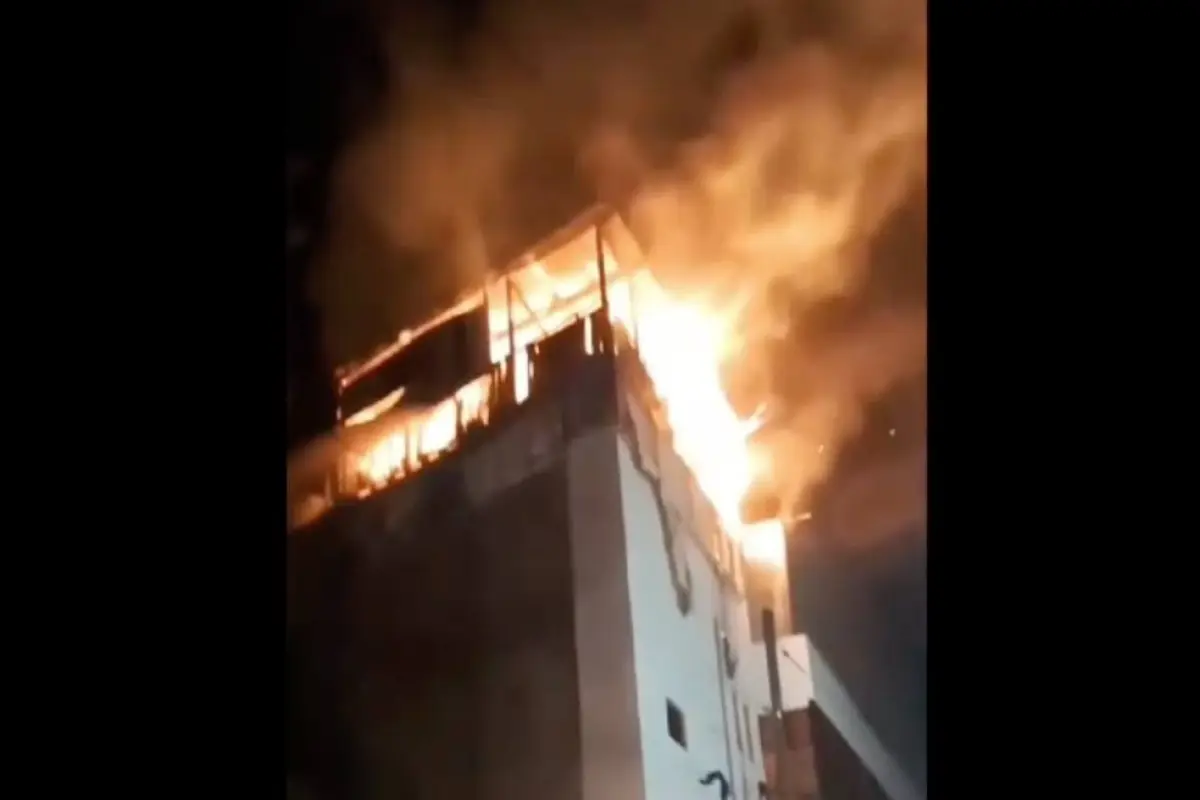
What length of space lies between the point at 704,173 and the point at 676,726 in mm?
475

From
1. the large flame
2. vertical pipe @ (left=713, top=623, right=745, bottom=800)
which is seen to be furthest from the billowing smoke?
vertical pipe @ (left=713, top=623, right=745, bottom=800)

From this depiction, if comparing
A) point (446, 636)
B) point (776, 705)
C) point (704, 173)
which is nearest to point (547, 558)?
point (446, 636)

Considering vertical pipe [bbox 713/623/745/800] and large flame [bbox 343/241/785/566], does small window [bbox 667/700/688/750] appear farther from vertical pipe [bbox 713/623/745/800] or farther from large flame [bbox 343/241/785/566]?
large flame [bbox 343/241/785/566]

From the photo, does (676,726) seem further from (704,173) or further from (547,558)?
(704,173)

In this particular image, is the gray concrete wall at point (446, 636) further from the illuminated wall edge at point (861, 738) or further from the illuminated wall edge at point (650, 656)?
the illuminated wall edge at point (861, 738)

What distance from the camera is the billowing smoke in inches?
48.9

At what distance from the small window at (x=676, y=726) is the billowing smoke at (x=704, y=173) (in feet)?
0.67

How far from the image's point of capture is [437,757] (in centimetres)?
128

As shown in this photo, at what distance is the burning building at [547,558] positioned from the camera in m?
1.22

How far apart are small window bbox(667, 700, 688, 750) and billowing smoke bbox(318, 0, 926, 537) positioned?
20 centimetres

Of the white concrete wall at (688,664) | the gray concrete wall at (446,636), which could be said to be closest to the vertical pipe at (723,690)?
the white concrete wall at (688,664)

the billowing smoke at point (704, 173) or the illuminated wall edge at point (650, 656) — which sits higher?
the billowing smoke at point (704, 173)

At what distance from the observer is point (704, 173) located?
128 cm
